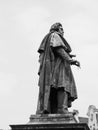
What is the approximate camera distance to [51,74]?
48.6ft

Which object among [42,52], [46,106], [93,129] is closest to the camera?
[46,106]

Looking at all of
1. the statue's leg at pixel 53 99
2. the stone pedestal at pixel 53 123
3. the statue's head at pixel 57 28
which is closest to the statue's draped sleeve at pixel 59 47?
A: the statue's head at pixel 57 28

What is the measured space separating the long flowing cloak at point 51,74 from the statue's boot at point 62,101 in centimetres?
18

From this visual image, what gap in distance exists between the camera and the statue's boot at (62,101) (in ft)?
46.6

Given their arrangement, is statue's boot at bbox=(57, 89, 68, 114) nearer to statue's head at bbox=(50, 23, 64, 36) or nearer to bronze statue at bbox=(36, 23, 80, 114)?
bronze statue at bbox=(36, 23, 80, 114)

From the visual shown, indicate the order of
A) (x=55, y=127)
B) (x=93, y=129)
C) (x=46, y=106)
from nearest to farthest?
1. (x=55, y=127)
2. (x=46, y=106)
3. (x=93, y=129)

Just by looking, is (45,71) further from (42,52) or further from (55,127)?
(55,127)

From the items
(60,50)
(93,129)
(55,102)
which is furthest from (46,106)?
(93,129)

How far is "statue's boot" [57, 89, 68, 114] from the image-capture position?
1421 cm

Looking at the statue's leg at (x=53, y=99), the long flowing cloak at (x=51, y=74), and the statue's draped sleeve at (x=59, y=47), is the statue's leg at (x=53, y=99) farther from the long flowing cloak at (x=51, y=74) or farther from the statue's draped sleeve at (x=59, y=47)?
the statue's draped sleeve at (x=59, y=47)

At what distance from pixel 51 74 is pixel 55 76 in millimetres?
158

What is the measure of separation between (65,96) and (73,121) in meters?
1.22

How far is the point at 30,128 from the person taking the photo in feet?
44.1

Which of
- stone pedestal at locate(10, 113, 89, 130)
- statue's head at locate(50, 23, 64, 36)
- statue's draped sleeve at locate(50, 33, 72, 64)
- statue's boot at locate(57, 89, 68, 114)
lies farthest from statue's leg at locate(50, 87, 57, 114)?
statue's head at locate(50, 23, 64, 36)
